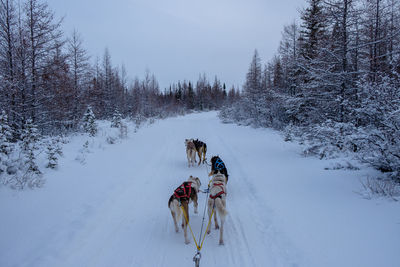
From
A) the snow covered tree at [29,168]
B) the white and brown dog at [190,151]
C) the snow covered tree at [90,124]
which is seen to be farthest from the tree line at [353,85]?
the snow covered tree at [90,124]

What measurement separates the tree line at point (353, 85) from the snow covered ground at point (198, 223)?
40.5 inches

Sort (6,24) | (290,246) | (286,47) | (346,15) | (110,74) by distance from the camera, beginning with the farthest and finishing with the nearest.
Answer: (110,74) < (286,47) < (6,24) < (346,15) < (290,246)

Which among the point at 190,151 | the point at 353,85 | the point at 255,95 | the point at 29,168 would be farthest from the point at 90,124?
the point at 255,95

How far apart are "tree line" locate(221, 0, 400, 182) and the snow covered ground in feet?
3.38

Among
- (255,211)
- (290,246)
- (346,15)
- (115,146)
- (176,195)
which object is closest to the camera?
(290,246)

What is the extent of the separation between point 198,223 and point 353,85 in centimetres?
811

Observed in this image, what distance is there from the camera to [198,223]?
392cm

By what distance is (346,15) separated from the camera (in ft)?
25.8

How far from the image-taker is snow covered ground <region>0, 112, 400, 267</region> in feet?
9.55

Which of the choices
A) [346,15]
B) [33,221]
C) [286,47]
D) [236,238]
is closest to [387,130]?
[236,238]

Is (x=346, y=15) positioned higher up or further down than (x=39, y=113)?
higher up

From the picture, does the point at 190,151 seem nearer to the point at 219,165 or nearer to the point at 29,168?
the point at 219,165

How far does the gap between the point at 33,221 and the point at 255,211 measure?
13.5 ft

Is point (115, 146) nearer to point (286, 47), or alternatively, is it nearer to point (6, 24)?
point (6, 24)
